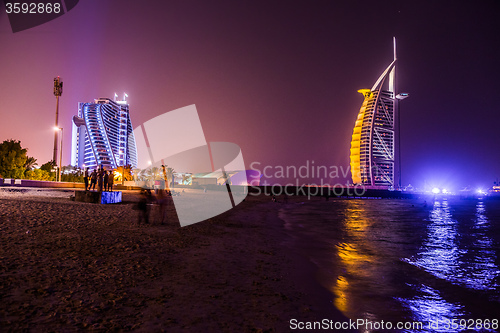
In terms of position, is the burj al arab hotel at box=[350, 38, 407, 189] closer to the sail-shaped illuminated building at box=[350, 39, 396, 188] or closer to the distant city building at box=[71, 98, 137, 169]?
the sail-shaped illuminated building at box=[350, 39, 396, 188]

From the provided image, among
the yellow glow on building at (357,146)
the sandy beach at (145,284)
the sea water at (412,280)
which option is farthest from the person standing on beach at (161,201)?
the yellow glow on building at (357,146)

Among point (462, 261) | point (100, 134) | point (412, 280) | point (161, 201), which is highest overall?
point (100, 134)

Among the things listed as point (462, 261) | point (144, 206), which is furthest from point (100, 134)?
point (462, 261)

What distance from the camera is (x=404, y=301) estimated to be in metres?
5.71

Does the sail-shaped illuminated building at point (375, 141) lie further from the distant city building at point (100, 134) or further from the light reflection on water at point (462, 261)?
the light reflection on water at point (462, 261)

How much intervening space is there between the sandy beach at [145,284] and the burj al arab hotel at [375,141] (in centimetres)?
16520

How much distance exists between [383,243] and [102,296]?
10.9 meters

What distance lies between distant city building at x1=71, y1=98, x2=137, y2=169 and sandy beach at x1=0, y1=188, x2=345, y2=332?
6395 inches

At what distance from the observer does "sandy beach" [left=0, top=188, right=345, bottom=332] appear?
13.7ft

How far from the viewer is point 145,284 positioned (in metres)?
5.68

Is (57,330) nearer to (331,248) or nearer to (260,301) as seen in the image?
(260,301)

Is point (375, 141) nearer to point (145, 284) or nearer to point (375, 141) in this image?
point (375, 141)

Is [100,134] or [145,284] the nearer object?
[145,284]

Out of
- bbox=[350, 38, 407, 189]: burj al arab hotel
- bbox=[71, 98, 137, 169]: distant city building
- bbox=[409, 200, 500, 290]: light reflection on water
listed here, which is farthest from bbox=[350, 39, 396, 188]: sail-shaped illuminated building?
bbox=[409, 200, 500, 290]: light reflection on water
